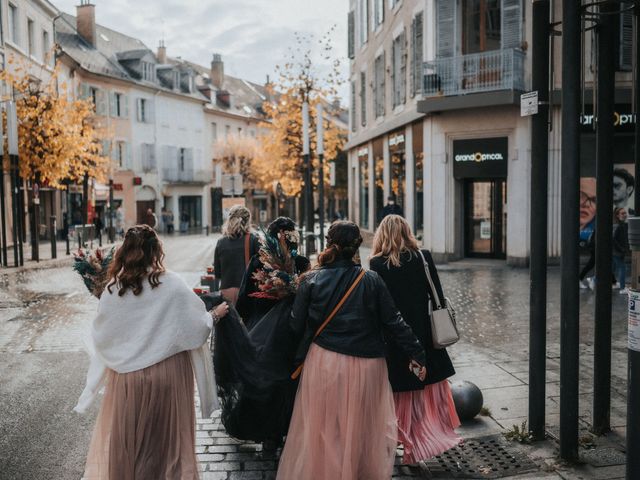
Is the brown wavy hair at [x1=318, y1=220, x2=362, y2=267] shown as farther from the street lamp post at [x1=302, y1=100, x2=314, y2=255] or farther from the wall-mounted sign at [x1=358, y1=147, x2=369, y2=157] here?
the wall-mounted sign at [x1=358, y1=147, x2=369, y2=157]

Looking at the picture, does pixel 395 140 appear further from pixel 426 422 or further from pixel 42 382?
pixel 426 422

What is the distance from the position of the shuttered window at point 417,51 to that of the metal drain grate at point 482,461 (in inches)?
664

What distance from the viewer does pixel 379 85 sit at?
91.0 ft

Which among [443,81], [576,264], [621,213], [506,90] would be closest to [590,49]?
[506,90]

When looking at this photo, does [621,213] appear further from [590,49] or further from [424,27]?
[424,27]

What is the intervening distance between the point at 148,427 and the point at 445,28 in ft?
58.2

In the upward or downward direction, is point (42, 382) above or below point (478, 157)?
below

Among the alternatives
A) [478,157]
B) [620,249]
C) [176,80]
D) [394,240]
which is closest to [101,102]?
[176,80]

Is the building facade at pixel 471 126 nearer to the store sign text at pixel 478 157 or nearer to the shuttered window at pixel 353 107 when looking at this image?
the store sign text at pixel 478 157

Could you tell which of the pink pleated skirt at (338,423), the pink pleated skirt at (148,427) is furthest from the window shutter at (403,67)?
the pink pleated skirt at (148,427)

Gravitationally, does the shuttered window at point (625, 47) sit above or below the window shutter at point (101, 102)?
below

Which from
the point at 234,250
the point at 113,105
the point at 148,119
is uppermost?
the point at 113,105

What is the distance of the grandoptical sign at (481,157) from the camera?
19.0 meters

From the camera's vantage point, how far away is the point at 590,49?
59.4ft
